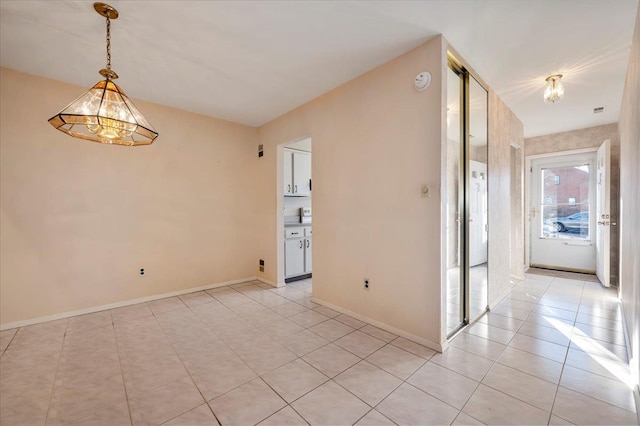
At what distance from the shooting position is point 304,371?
2004mm

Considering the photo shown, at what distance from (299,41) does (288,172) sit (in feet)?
8.21

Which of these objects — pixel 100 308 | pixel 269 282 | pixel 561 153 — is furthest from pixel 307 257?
pixel 561 153

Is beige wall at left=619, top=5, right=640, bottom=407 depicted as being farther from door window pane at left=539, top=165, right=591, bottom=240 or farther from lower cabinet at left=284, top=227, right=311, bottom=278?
lower cabinet at left=284, top=227, right=311, bottom=278

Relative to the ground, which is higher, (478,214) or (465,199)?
(465,199)

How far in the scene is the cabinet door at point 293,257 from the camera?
4.46 metres

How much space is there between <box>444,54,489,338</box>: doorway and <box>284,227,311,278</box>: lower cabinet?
2.60m

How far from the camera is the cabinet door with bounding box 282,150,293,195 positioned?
4621mm

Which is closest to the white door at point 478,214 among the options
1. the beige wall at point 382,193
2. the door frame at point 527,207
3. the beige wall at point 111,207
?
the beige wall at point 382,193

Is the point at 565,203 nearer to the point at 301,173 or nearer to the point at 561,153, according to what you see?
the point at 561,153

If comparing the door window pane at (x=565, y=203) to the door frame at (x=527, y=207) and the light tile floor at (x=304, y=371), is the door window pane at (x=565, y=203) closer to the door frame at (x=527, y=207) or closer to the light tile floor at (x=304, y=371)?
the door frame at (x=527, y=207)

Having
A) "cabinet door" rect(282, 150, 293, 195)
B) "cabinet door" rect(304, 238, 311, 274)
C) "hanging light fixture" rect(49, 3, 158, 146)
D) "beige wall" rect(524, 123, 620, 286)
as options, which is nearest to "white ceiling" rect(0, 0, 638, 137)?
"hanging light fixture" rect(49, 3, 158, 146)

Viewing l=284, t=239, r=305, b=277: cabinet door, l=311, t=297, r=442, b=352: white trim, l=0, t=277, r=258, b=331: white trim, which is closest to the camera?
l=311, t=297, r=442, b=352: white trim

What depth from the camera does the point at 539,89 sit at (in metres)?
3.24

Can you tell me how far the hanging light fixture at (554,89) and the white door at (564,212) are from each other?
2977 millimetres
